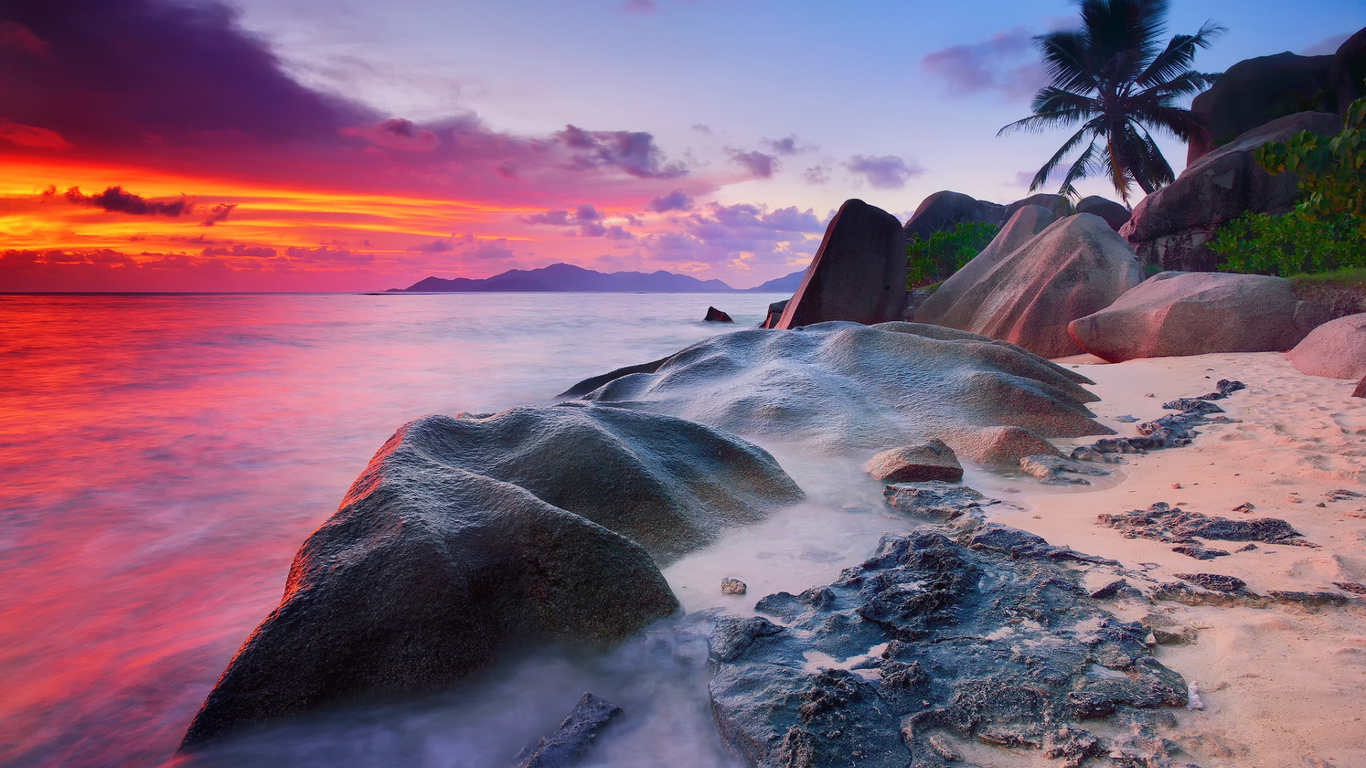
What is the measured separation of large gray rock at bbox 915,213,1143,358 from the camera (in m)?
9.18

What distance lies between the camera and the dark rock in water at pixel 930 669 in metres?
1.61

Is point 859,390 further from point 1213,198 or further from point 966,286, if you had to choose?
point 1213,198

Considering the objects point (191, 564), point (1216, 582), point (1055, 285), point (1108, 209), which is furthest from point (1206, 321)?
point (1108, 209)

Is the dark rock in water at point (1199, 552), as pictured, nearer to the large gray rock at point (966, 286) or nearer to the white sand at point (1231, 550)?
the white sand at point (1231, 550)

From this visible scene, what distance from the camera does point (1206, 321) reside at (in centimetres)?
756

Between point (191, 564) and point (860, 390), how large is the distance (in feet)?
14.7

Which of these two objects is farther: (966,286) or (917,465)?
(966,286)

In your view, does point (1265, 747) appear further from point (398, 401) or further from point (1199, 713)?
point (398, 401)

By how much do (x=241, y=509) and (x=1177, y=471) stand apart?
19.0 feet

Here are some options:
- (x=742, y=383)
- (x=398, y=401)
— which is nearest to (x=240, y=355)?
(x=398, y=401)

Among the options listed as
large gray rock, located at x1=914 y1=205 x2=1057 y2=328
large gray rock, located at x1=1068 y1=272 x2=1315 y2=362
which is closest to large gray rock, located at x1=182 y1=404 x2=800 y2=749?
large gray rock, located at x1=1068 y1=272 x2=1315 y2=362

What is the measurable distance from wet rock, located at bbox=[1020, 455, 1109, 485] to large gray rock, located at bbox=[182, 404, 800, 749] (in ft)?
6.18

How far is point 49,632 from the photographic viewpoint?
2928 millimetres

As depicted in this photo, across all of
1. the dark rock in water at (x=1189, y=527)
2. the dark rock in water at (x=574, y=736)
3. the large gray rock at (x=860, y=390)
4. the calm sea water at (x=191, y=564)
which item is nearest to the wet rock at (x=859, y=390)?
the large gray rock at (x=860, y=390)
